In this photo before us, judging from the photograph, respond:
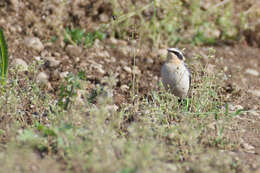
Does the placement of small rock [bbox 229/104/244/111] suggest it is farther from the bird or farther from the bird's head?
the bird's head

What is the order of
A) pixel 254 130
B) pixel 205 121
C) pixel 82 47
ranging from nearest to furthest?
pixel 205 121 → pixel 254 130 → pixel 82 47

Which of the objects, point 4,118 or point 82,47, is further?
point 82,47

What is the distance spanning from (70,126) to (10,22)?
339cm

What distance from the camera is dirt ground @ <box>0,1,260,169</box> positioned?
5543mm

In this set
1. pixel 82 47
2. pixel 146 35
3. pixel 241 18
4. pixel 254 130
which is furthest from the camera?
pixel 241 18

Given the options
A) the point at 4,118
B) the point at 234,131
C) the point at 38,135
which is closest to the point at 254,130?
the point at 234,131

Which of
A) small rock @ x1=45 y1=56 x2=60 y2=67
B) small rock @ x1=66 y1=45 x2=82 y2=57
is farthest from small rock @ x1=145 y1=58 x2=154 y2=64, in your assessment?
small rock @ x1=45 y1=56 x2=60 y2=67

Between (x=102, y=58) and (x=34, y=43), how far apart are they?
3.39 ft

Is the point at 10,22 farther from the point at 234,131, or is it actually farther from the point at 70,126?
the point at 234,131

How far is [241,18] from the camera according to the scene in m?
7.64

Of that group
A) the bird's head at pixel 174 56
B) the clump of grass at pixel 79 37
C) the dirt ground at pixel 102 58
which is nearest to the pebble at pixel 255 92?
the dirt ground at pixel 102 58

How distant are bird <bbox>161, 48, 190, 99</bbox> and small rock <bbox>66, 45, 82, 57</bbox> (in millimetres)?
1525

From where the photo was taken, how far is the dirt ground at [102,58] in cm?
554

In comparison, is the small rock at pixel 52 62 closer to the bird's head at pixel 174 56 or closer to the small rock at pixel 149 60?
the small rock at pixel 149 60
